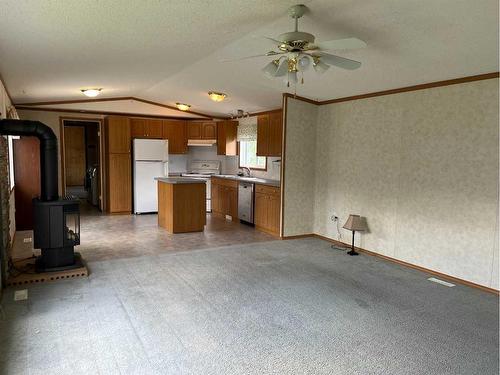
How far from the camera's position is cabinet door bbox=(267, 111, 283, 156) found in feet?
20.9

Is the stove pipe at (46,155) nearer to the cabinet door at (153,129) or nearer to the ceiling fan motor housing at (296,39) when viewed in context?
the ceiling fan motor housing at (296,39)

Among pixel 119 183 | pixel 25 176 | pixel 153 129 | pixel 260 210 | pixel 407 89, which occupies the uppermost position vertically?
pixel 407 89

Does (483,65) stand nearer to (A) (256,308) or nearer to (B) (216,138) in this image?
(A) (256,308)

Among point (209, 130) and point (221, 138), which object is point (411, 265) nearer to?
point (221, 138)

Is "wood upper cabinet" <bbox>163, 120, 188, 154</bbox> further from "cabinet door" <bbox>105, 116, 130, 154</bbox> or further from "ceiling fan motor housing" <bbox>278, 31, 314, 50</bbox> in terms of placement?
"ceiling fan motor housing" <bbox>278, 31, 314, 50</bbox>

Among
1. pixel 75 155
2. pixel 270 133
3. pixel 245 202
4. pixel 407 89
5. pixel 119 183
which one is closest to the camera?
pixel 407 89

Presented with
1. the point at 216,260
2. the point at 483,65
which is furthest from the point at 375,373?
the point at 483,65

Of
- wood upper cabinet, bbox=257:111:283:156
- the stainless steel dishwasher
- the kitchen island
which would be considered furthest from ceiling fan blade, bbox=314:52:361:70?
the stainless steel dishwasher

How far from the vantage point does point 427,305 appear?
3.44 m

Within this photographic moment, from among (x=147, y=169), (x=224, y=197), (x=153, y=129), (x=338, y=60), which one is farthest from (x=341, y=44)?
(x=153, y=129)

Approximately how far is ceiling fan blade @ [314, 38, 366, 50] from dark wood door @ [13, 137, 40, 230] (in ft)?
17.7

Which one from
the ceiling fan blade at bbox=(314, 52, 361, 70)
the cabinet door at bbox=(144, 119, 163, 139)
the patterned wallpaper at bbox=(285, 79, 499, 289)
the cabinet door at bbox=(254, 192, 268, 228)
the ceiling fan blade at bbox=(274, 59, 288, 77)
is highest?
the ceiling fan blade at bbox=(314, 52, 361, 70)

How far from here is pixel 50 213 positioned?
3.88m

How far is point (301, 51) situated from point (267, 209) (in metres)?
3.75
